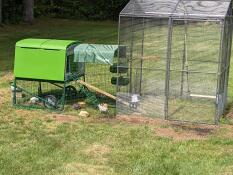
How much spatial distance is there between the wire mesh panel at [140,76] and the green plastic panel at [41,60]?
1360 millimetres

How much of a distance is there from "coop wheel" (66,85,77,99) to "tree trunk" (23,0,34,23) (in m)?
20.7

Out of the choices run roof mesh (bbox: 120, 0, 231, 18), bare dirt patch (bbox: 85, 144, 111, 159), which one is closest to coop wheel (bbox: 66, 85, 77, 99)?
run roof mesh (bbox: 120, 0, 231, 18)

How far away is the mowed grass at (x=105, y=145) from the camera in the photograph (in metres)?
8.65

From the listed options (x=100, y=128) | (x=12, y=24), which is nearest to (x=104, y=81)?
(x=100, y=128)

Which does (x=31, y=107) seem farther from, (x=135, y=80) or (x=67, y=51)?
(x=135, y=80)

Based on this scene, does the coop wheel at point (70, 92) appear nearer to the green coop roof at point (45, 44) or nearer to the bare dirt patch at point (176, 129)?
the green coop roof at point (45, 44)

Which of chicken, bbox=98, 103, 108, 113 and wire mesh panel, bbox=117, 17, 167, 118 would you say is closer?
wire mesh panel, bbox=117, 17, 167, 118

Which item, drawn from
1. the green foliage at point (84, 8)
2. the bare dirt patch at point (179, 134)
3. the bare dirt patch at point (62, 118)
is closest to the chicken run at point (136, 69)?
the bare dirt patch at point (62, 118)

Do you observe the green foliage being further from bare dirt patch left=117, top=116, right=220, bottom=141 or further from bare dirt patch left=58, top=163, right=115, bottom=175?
bare dirt patch left=58, top=163, right=115, bottom=175

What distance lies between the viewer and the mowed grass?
8.65 meters

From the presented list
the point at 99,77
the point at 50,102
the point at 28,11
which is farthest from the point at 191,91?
the point at 28,11

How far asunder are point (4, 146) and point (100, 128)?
83.8 inches

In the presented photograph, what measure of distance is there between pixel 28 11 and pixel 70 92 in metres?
21.0

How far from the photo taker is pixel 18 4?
112 feet
